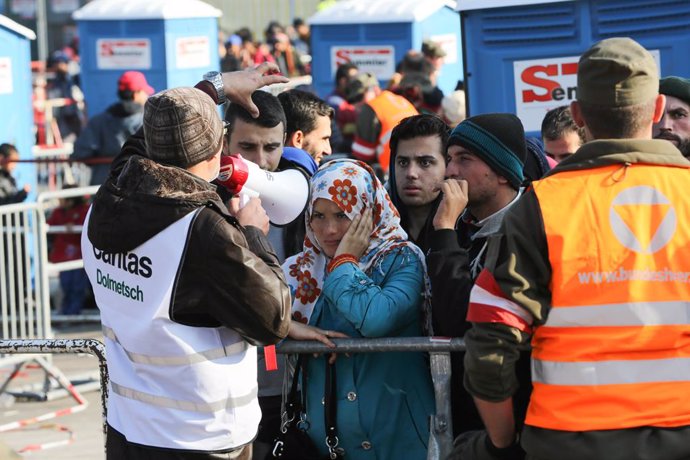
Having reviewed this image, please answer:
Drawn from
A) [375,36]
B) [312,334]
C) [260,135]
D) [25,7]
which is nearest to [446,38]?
[375,36]

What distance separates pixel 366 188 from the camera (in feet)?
14.5

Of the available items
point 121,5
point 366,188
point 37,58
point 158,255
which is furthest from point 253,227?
point 37,58

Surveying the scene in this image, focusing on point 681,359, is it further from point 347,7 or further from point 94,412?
point 347,7

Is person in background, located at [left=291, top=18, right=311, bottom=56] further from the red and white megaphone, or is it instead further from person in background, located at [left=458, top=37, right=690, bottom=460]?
person in background, located at [left=458, top=37, right=690, bottom=460]

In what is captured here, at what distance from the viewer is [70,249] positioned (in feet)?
36.1

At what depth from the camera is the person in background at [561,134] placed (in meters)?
6.02

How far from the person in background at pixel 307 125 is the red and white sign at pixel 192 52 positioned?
32.1ft

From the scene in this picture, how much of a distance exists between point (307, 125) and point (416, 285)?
234 cm

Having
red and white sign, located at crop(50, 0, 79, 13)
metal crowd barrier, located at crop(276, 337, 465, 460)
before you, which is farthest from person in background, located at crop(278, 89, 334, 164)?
red and white sign, located at crop(50, 0, 79, 13)

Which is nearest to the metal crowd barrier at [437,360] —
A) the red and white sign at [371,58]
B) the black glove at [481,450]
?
the black glove at [481,450]

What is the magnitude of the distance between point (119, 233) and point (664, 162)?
5.22 feet

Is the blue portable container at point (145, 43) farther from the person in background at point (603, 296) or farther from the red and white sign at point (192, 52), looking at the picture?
the person in background at point (603, 296)

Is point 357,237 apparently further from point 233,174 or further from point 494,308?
point 494,308

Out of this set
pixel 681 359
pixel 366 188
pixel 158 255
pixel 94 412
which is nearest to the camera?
pixel 681 359
